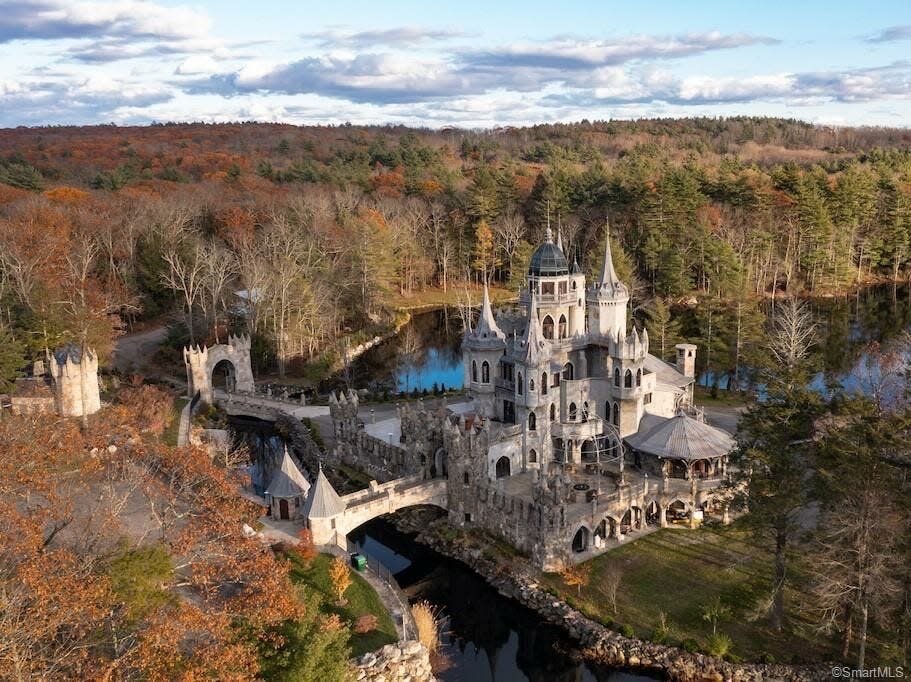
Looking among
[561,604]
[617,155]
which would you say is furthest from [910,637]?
[617,155]

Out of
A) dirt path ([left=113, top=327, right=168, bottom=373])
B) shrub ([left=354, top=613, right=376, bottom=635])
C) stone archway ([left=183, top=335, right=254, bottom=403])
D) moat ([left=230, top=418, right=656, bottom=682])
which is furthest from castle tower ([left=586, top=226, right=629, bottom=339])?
dirt path ([left=113, top=327, right=168, bottom=373])

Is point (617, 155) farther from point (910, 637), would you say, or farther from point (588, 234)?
point (910, 637)

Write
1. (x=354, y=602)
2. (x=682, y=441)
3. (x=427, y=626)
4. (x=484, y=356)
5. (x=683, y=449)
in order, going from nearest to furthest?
(x=354, y=602)
(x=427, y=626)
(x=683, y=449)
(x=682, y=441)
(x=484, y=356)

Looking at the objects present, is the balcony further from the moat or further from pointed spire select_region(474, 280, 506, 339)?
the moat

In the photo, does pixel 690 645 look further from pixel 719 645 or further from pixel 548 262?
pixel 548 262

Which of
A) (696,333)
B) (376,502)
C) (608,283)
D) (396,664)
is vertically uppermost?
(608,283)

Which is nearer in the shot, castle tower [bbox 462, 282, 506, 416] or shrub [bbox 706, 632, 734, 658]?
shrub [bbox 706, 632, 734, 658]

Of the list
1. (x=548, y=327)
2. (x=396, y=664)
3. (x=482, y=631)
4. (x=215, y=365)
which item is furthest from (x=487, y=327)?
(x=215, y=365)
